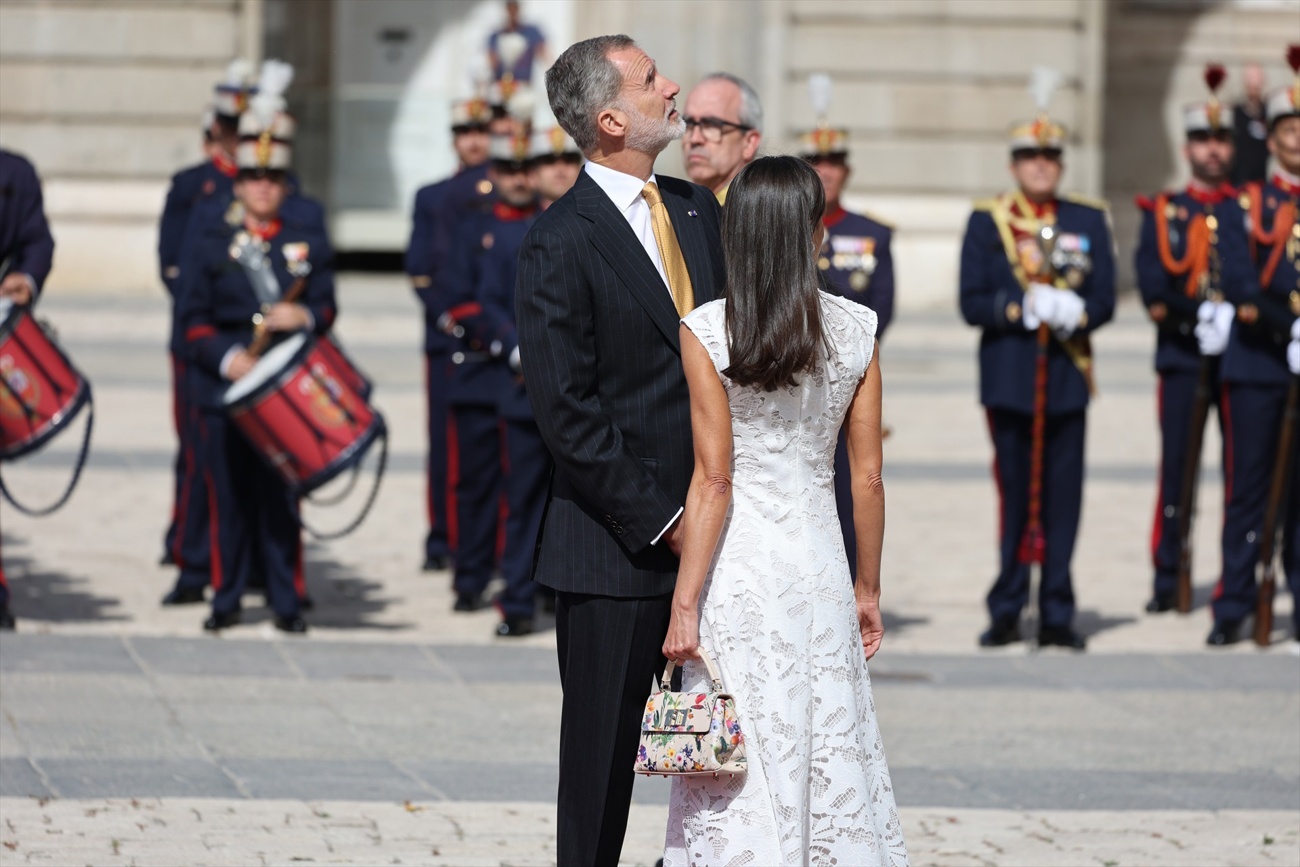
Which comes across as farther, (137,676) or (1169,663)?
(1169,663)

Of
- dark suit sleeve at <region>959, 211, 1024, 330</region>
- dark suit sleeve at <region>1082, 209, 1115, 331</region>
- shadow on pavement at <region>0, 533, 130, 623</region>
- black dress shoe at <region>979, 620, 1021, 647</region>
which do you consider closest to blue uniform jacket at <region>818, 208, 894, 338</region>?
dark suit sleeve at <region>959, 211, 1024, 330</region>

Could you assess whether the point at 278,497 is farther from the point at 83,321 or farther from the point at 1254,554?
the point at 83,321

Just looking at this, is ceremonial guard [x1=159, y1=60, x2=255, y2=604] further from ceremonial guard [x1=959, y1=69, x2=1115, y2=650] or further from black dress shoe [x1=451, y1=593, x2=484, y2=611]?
ceremonial guard [x1=959, y1=69, x2=1115, y2=650]

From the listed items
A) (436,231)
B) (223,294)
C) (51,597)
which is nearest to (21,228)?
(223,294)

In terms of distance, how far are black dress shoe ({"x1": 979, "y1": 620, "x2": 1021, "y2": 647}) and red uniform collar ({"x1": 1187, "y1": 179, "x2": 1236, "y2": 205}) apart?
6.39 ft

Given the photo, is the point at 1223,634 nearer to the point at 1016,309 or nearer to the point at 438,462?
the point at 1016,309

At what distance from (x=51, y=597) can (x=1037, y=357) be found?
418 centimetres

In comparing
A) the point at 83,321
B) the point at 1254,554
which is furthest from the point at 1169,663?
the point at 83,321

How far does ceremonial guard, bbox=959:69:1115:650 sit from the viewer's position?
8.61m

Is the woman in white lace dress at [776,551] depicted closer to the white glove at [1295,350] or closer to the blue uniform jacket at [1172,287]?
the white glove at [1295,350]

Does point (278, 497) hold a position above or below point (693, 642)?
below

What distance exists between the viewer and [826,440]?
14.6 ft

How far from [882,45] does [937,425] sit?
23.7 feet

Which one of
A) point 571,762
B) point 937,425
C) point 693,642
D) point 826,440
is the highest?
point 826,440
